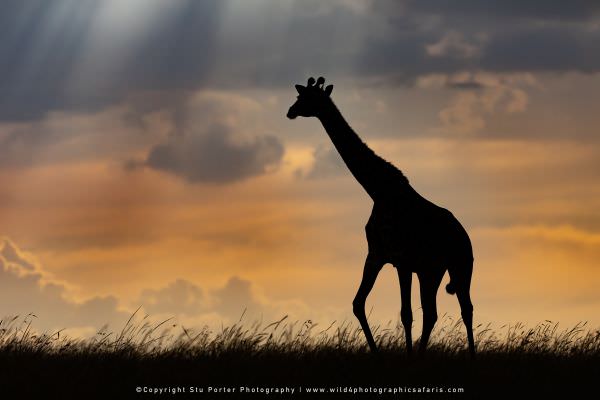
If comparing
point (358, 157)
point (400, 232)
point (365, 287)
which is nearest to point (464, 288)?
point (400, 232)

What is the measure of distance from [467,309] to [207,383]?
604cm

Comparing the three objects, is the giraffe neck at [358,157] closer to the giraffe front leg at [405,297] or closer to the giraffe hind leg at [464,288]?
the giraffe front leg at [405,297]

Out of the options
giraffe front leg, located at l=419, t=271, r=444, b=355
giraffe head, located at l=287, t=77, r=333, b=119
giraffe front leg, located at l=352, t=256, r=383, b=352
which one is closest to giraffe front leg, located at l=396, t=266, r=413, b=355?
giraffe front leg, located at l=419, t=271, r=444, b=355

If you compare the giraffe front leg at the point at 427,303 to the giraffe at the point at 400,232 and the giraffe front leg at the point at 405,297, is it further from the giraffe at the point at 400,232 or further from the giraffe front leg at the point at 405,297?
the giraffe front leg at the point at 405,297

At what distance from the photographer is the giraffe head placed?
1656 centimetres

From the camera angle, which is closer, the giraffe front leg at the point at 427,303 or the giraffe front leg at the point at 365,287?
the giraffe front leg at the point at 365,287

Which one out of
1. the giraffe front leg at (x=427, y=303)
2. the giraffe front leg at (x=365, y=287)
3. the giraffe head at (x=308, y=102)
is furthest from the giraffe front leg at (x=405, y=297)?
the giraffe head at (x=308, y=102)

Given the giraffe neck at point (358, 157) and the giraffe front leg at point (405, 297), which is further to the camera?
the giraffe neck at point (358, 157)

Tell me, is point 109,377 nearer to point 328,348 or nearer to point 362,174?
point 328,348

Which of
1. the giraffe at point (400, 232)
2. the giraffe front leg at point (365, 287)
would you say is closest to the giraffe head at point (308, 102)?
the giraffe at point (400, 232)

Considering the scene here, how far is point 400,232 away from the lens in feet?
52.0

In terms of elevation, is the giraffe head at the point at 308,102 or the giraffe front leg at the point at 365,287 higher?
the giraffe head at the point at 308,102

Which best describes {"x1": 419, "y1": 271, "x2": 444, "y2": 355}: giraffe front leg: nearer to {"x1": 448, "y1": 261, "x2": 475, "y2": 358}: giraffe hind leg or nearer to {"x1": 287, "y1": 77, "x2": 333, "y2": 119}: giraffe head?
{"x1": 448, "y1": 261, "x2": 475, "y2": 358}: giraffe hind leg

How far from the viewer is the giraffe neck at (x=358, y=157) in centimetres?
1642
